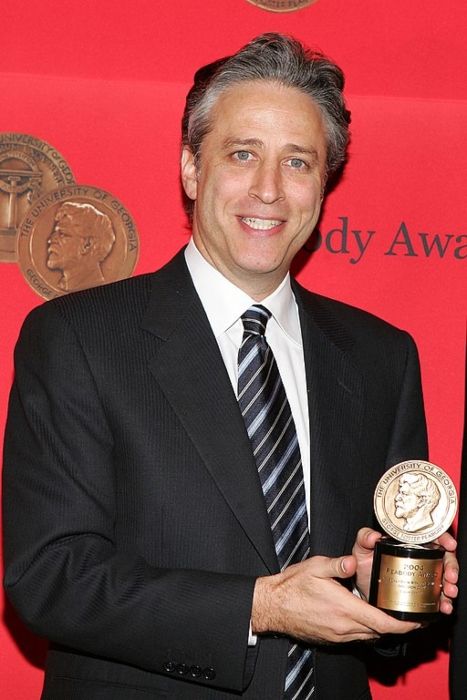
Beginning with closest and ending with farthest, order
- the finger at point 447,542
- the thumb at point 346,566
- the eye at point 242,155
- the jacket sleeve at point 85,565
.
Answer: the thumb at point 346,566, the jacket sleeve at point 85,565, the finger at point 447,542, the eye at point 242,155

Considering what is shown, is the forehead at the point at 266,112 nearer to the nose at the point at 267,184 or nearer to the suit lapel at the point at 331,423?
the nose at the point at 267,184

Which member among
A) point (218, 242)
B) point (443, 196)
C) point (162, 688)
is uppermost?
point (443, 196)

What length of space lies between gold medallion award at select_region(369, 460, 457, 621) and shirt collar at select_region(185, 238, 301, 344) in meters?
0.47

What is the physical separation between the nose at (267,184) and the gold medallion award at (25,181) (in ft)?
1.91

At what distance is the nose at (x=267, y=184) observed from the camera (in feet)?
6.63

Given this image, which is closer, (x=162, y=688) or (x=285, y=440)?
(x=162, y=688)

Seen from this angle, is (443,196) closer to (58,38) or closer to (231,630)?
(58,38)

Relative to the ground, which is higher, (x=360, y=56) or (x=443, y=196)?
(x=360, y=56)

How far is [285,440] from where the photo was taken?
1.97 metres

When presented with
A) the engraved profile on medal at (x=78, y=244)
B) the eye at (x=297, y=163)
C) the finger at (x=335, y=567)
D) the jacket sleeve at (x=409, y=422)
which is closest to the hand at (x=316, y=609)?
the finger at (x=335, y=567)

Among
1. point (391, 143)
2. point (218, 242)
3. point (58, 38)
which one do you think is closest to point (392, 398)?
point (218, 242)

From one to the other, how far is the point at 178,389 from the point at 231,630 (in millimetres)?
442

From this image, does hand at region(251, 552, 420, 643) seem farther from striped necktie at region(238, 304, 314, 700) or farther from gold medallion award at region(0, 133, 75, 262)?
gold medallion award at region(0, 133, 75, 262)

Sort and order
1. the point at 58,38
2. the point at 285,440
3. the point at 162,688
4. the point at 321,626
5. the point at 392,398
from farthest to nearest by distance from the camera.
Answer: the point at 58,38 < the point at 392,398 < the point at 285,440 < the point at 162,688 < the point at 321,626
